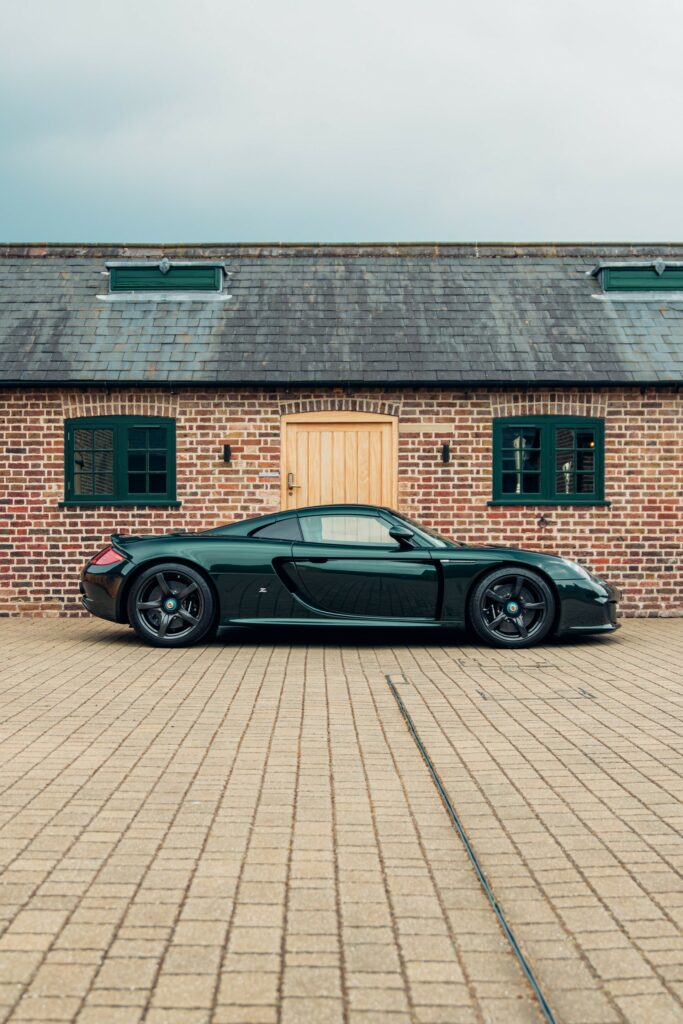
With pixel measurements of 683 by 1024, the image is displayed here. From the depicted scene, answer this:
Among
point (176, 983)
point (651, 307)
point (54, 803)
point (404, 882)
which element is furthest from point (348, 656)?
point (651, 307)

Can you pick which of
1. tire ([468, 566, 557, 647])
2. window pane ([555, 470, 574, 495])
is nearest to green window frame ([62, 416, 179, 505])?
window pane ([555, 470, 574, 495])

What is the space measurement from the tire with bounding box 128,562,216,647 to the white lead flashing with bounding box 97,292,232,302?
18.6 ft

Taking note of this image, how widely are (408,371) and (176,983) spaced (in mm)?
10611

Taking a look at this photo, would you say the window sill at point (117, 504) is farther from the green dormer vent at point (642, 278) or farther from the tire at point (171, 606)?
the green dormer vent at point (642, 278)

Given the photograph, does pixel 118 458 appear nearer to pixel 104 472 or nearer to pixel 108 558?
pixel 104 472

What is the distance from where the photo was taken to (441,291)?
14281 millimetres

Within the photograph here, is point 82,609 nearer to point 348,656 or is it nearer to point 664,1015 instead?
point 348,656

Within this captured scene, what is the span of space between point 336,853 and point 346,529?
597 cm

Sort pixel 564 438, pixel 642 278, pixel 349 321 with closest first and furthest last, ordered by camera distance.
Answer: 1. pixel 564 438
2. pixel 349 321
3. pixel 642 278

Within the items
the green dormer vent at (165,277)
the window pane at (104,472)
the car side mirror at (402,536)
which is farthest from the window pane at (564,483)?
the window pane at (104,472)

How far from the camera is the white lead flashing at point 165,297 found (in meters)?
14.2

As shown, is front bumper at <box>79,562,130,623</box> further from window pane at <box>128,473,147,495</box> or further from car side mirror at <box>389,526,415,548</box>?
window pane at <box>128,473,147,495</box>

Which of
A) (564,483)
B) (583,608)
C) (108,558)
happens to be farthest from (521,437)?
(108,558)

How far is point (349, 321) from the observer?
1368 centimetres
